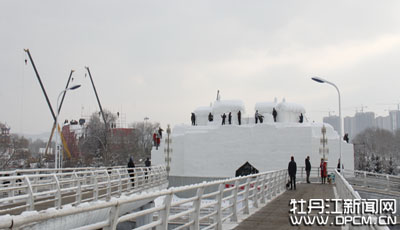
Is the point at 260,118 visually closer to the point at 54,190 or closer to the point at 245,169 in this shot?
the point at 245,169

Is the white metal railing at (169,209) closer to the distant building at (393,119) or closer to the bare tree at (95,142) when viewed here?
the bare tree at (95,142)

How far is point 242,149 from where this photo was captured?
140ft

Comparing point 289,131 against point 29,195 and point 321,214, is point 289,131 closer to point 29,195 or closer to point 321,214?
point 321,214

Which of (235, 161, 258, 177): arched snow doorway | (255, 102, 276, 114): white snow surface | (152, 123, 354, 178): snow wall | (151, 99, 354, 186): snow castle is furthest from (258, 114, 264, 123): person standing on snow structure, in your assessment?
(235, 161, 258, 177): arched snow doorway

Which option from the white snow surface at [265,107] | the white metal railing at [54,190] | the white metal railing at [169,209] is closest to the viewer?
the white metal railing at [169,209]

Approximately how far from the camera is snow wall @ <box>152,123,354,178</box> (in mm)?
40031

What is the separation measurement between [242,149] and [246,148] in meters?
0.42

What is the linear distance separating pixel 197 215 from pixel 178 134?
4011cm

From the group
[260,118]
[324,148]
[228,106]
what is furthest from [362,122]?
[324,148]

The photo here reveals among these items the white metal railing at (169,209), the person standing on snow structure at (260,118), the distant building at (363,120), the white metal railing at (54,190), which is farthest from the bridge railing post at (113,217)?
the distant building at (363,120)

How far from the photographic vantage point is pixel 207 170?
143 feet

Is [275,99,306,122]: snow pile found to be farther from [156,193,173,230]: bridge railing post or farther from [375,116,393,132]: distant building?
[375,116,393,132]: distant building

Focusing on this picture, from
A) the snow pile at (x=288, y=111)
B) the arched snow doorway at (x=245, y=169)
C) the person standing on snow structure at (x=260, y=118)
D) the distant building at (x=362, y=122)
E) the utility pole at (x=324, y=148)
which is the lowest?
the arched snow doorway at (x=245, y=169)

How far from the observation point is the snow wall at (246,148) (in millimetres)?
40031
